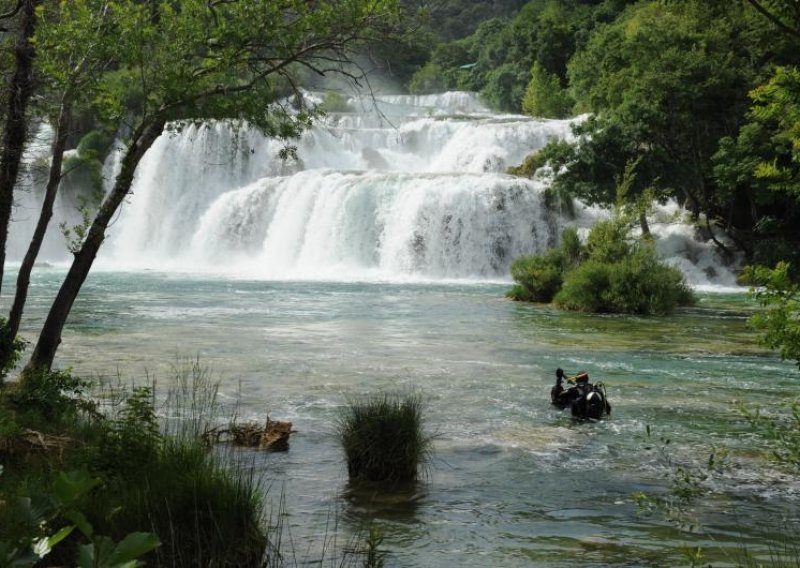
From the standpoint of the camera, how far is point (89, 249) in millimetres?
8562

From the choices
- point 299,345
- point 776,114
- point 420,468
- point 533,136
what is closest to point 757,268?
point 776,114

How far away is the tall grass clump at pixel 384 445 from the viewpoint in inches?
292

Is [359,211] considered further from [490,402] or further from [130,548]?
[130,548]

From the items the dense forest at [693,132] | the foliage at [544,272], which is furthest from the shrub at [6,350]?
the dense forest at [693,132]

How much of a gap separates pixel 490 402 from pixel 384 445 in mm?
3822

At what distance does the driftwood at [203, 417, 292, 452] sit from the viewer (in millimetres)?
8398

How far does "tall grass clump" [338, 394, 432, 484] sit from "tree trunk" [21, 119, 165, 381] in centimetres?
297

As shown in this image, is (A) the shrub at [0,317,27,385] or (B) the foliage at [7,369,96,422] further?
(A) the shrub at [0,317,27,385]

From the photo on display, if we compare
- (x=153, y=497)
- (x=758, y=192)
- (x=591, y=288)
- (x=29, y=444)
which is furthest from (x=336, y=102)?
(x=153, y=497)

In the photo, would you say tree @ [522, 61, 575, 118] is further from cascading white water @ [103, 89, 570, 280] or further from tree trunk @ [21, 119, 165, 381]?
tree trunk @ [21, 119, 165, 381]

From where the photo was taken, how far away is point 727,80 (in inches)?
1215

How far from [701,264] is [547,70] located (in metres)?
34.1

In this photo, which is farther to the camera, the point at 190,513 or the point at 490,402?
the point at 490,402

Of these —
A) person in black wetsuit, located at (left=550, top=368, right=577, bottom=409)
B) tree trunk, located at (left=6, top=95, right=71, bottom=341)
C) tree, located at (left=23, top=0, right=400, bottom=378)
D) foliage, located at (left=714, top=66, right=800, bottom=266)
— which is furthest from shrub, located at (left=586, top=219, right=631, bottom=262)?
tree trunk, located at (left=6, top=95, right=71, bottom=341)
